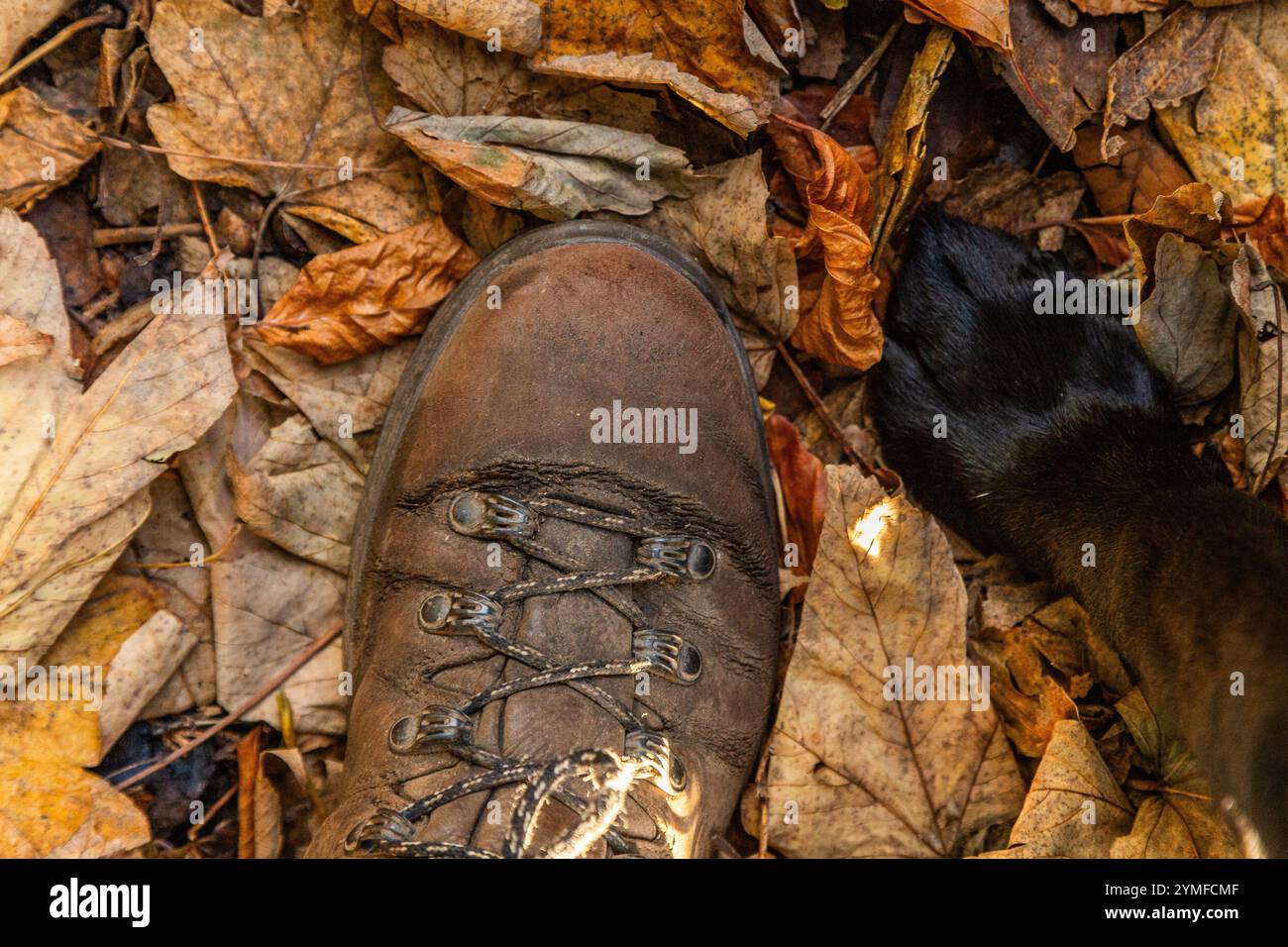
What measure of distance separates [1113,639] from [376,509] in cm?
145

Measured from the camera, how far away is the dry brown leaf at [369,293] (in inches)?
89.0

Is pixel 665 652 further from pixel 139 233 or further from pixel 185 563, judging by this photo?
pixel 139 233

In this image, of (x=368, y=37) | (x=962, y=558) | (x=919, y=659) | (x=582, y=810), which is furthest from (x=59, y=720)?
(x=962, y=558)

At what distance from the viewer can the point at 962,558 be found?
236 centimetres

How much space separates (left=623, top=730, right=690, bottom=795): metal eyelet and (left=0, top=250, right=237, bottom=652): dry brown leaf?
3.42ft

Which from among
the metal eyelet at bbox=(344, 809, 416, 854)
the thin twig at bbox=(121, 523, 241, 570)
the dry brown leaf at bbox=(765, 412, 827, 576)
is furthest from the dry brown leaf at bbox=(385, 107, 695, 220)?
the metal eyelet at bbox=(344, 809, 416, 854)

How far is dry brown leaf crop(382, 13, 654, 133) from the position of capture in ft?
7.22

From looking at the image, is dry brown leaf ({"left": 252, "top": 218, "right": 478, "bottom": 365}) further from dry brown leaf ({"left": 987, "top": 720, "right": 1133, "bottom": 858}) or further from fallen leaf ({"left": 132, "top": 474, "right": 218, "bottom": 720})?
dry brown leaf ({"left": 987, "top": 720, "right": 1133, "bottom": 858})

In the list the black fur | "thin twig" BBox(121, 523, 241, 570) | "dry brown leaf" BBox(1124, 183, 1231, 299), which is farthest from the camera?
"thin twig" BBox(121, 523, 241, 570)

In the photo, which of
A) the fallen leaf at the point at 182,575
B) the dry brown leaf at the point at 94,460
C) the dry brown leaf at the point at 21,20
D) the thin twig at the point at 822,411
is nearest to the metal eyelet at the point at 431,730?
the fallen leaf at the point at 182,575

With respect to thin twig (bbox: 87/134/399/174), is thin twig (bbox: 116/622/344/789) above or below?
below

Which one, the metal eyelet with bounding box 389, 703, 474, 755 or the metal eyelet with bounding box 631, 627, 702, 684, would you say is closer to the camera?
the metal eyelet with bounding box 389, 703, 474, 755

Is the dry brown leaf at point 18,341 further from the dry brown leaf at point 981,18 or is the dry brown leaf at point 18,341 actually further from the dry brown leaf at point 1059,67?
the dry brown leaf at point 1059,67

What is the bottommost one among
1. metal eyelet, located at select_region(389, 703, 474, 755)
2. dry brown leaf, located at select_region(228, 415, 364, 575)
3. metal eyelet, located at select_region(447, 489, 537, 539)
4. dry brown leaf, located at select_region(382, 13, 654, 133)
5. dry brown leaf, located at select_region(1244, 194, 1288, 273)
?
metal eyelet, located at select_region(389, 703, 474, 755)
